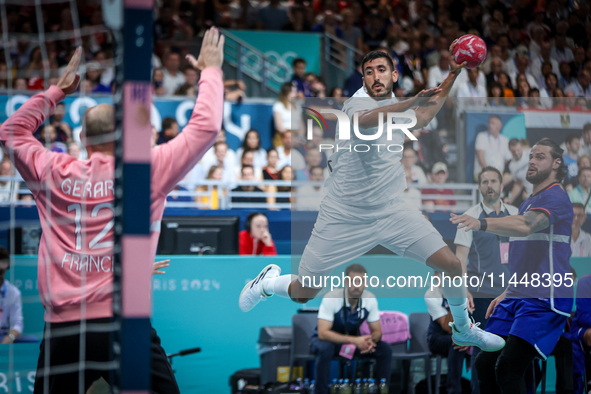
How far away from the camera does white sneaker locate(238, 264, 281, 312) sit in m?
4.76

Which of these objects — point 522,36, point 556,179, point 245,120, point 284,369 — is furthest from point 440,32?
point 284,369

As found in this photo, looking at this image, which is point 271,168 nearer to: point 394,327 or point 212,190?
point 212,190

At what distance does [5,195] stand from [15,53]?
2202 millimetres

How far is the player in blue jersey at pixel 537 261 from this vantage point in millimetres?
4453

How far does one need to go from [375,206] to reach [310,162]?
545mm

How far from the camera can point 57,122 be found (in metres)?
6.70

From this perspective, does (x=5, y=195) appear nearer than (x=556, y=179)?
No

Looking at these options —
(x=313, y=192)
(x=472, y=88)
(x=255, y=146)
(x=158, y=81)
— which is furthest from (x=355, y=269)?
(x=158, y=81)

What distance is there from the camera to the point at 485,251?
4.50 metres

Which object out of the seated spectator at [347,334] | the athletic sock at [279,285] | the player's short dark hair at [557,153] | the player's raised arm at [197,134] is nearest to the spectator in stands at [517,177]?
the player's short dark hair at [557,153]

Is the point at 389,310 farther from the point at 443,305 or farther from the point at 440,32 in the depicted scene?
the point at 440,32

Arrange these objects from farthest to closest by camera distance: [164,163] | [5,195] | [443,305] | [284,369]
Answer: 1. [5,195]
2. [284,369]
3. [443,305]
4. [164,163]

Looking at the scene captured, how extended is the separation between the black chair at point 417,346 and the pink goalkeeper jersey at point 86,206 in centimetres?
259

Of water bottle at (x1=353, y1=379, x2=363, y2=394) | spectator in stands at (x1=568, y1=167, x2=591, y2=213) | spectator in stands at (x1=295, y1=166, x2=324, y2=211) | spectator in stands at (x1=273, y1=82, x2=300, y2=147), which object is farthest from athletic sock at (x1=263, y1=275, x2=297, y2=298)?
spectator in stands at (x1=273, y1=82, x2=300, y2=147)
